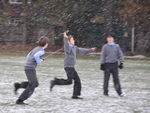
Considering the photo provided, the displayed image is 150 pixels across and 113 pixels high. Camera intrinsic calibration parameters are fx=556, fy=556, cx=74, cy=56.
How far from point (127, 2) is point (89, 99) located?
92.8 feet

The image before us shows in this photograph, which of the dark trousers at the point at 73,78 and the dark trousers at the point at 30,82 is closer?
the dark trousers at the point at 30,82

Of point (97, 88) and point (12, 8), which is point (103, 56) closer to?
point (97, 88)

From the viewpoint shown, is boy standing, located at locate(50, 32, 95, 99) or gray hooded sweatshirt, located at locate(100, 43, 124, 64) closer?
boy standing, located at locate(50, 32, 95, 99)

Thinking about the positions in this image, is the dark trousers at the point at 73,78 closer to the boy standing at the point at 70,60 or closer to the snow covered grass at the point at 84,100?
the boy standing at the point at 70,60

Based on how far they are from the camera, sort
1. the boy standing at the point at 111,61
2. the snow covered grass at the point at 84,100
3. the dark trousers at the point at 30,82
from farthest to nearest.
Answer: the boy standing at the point at 111,61
the dark trousers at the point at 30,82
the snow covered grass at the point at 84,100

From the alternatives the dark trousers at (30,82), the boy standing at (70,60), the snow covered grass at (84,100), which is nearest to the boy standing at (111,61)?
the snow covered grass at (84,100)

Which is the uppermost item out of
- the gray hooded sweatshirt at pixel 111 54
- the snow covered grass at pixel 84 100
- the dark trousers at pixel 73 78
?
the gray hooded sweatshirt at pixel 111 54

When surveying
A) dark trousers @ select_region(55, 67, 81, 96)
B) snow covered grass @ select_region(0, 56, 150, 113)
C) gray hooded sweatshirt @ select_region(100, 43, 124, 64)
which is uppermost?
gray hooded sweatshirt @ select_region(100, 43, 124, 64)

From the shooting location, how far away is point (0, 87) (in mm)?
16453

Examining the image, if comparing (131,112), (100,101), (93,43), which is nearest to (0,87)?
(100,101)

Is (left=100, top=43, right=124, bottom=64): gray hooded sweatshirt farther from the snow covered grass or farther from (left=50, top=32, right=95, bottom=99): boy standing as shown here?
the snow covered grass

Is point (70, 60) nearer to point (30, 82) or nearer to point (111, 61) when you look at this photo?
point (111, 61)

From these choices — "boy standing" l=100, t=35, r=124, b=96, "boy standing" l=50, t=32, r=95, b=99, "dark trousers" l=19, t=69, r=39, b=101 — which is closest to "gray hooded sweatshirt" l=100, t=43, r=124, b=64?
"boy standing" l=100, t=35, r=124, b=96

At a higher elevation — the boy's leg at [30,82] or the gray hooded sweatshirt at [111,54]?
the gray hooded sweatshirt at [111,54]
